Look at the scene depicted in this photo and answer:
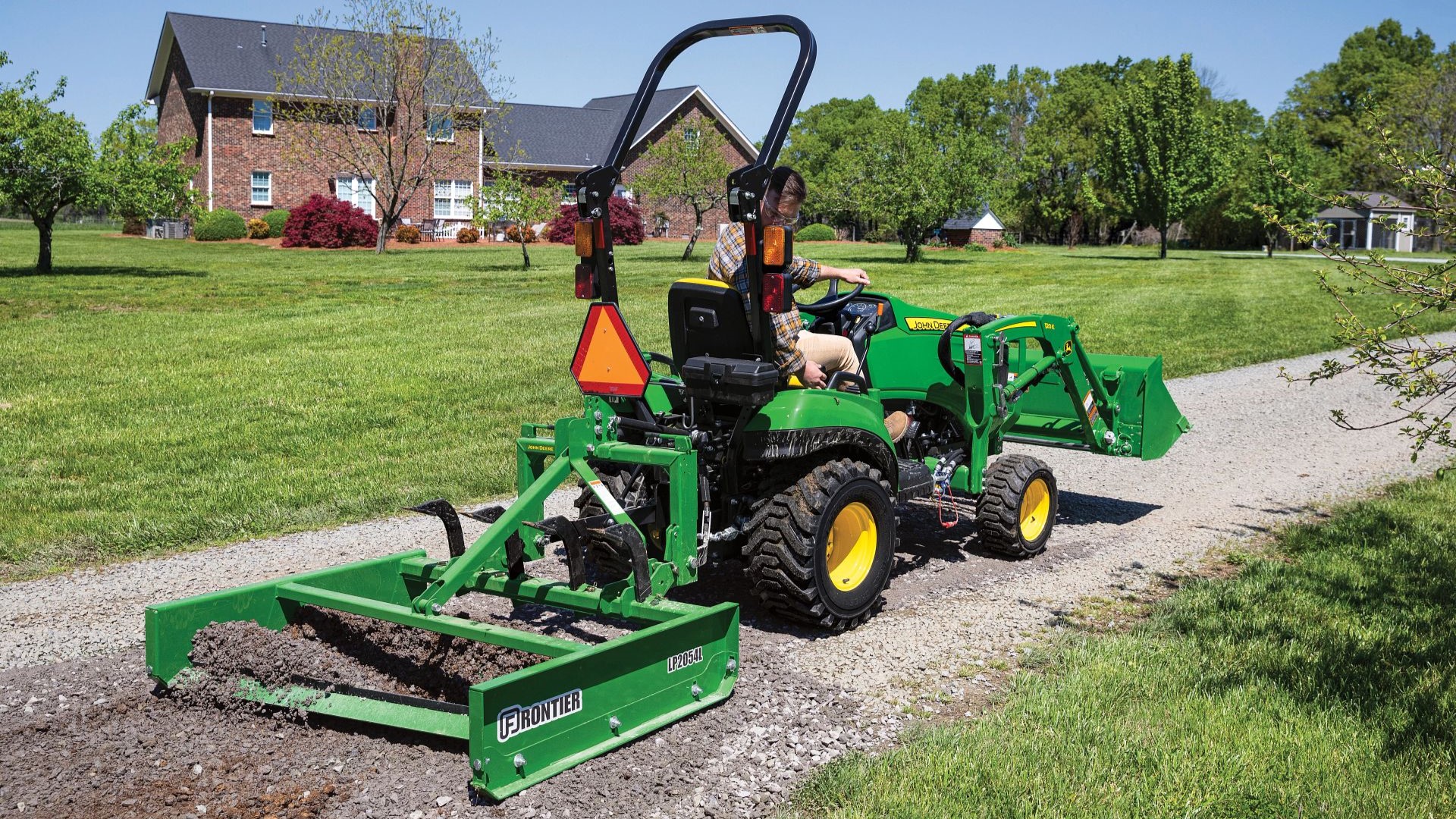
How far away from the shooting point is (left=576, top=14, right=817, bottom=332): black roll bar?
4.84 metres

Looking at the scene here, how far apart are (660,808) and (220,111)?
47.2m

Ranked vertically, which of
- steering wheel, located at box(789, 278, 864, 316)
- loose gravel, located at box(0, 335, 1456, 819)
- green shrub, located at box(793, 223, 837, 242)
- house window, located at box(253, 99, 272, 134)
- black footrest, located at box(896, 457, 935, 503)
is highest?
house window, located at box(253, 99, 272, 134)

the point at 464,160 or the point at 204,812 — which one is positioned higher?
the point at 464,160

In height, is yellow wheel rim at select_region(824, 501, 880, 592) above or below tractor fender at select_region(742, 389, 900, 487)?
below

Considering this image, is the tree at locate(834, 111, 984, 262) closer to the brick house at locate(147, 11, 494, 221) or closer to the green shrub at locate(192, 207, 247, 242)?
the brick house at locate(147, 11, 494, 221)

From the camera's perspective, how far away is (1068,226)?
7062 centimetres

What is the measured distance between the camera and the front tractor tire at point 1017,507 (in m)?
6.90

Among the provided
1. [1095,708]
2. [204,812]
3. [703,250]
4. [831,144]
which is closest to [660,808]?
[204,812]

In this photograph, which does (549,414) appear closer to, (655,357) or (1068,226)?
(655,357)

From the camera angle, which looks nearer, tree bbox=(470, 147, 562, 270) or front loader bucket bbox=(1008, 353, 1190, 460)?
front loader bucket bbox=(1008, 353, 1190, 460)

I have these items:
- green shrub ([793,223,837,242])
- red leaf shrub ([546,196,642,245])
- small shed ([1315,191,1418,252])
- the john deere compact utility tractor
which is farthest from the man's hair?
small shed ([1315,191,1418,252])

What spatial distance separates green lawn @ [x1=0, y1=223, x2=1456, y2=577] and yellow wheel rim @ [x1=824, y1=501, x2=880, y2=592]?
3602 mm

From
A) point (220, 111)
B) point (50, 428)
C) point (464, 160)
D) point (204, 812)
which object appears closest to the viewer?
point (204, 812)

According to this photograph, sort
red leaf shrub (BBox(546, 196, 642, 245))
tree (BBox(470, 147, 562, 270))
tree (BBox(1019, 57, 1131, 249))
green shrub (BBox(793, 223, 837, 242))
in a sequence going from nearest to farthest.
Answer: tree (BBox(470, 147, 562, 270))
red leaf shrub (BBox(546, 196, 642, 245))
green shrub (BBox(793, 223, 837, 242))
tree (BBox(1019, 57, 1131, 249))
